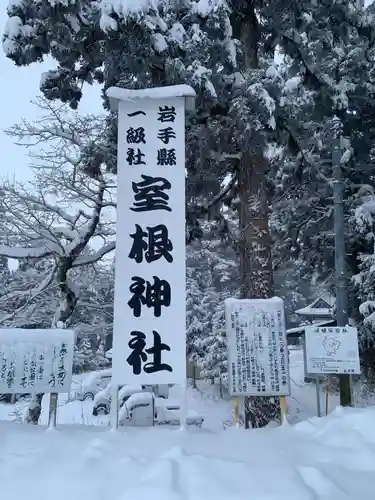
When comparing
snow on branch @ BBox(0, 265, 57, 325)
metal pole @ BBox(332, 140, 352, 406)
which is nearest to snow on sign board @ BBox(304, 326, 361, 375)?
metal pole @ BBox(332, 140, 352, 406)

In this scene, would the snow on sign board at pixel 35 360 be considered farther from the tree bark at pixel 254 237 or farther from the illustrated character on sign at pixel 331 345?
the illustrated character on sign at pixel 331 345

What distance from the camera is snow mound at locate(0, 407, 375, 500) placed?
3.05 metres

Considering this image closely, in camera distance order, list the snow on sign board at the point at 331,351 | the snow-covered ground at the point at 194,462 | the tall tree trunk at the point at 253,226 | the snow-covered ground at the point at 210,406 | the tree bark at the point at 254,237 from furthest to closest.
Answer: the snow-covered ground at the point at 210,406
the tree bark at the point at 254,237
the tall tree trunk at the point at 253,226
the snow on sign board at the point at 331,351
the snow-covered ground at the point at 194,462

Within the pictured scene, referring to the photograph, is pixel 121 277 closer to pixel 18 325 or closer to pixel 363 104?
pixel 18 325

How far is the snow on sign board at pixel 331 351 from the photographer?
5809mm

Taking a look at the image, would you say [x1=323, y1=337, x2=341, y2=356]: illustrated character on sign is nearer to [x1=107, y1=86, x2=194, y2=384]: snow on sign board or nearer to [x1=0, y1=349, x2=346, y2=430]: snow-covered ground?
[x1=107, y1=86, x2=194, y2=384]: snow on sign board

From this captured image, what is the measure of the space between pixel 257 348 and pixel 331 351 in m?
1.22

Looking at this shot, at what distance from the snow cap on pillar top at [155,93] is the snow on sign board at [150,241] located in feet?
0.04

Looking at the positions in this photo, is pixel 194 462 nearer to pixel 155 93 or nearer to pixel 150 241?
pixel 150 241

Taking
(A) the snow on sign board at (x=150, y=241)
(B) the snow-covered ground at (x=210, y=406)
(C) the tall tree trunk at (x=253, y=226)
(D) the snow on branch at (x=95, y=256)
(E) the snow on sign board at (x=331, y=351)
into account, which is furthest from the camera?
(B) the snow-covered ground at (x=210, y=406)

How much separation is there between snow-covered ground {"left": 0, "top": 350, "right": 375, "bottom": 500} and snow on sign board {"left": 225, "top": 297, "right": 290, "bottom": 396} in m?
0.53

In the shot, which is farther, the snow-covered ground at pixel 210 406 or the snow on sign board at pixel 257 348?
the snow-covered ground at pixel 210 406

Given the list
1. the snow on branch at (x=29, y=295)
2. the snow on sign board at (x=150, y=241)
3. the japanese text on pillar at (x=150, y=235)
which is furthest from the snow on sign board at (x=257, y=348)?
the snow on branch at (x=29, y=295)

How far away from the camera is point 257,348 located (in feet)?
17.6
